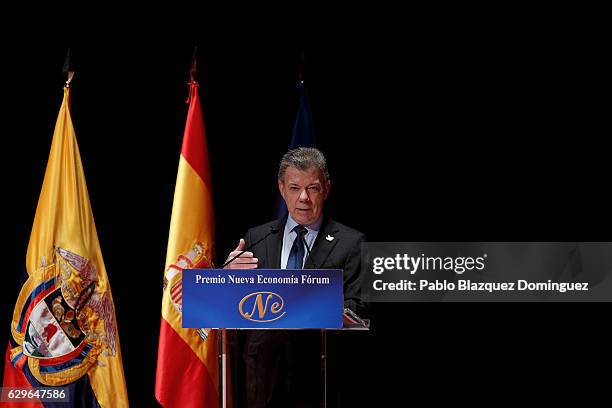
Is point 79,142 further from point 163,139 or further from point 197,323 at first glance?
point 197,323

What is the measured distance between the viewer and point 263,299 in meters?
3.41

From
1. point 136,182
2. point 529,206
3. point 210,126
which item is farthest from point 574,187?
point 136,182

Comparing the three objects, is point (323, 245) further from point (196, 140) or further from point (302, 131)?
point (196, 140)

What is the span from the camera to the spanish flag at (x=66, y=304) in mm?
4559

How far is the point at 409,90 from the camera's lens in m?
5.19

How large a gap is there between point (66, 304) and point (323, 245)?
1438 millimetres

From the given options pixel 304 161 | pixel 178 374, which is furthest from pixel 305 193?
pixel 178 374

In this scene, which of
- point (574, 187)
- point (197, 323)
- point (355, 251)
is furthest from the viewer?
point (574, 187)

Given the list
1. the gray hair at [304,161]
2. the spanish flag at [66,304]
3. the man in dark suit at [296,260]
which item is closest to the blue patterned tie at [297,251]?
the man in dark suit at [296,260]

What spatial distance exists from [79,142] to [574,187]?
2.99m

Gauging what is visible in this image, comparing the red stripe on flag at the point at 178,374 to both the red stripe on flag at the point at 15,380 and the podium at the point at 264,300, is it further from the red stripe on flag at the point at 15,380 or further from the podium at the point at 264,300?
the podium at the point at 264,300

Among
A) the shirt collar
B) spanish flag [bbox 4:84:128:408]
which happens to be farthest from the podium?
spanish flag [bbox 4:84:128:408]

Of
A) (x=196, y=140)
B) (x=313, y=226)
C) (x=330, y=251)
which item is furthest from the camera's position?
(x=196, y=140)

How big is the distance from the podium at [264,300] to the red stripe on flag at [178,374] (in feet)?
4.26
